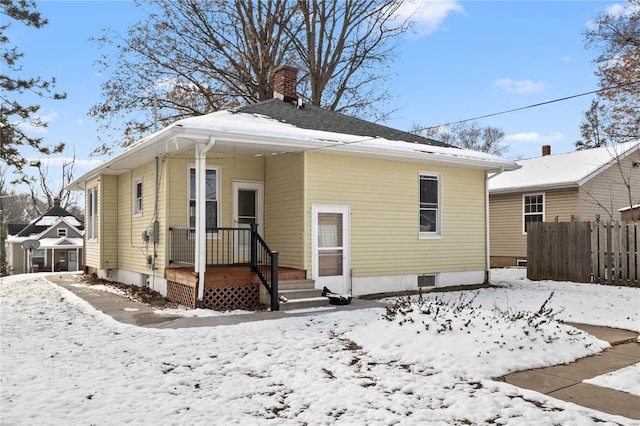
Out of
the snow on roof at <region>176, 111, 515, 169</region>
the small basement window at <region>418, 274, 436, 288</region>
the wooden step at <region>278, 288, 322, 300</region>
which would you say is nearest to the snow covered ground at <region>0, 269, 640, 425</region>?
the wooden step at <region>278, 288, 322, 300</region>

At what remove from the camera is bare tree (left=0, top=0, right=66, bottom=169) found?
14.7 metres

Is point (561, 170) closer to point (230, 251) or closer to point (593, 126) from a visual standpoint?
point (593, 126)

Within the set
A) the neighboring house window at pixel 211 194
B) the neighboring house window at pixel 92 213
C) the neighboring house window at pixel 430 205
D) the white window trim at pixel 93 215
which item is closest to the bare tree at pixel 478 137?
the neighboring house window at pixel 430 205

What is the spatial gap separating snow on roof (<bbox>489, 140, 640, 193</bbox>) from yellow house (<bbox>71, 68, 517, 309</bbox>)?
6.59 metres

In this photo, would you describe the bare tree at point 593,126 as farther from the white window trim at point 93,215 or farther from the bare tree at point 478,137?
the white window trim at point 93,215

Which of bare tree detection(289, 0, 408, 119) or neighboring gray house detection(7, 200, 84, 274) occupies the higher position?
bare tree detection(289, 0, 408, 119)

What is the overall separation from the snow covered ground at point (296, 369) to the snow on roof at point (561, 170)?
462 inches

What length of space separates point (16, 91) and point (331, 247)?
1121 centimetres

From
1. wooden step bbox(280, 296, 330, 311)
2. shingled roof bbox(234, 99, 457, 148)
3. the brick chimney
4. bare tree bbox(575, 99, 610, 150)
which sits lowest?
wooden step bbox(280, 296, 330, 311)

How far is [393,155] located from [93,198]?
10518 millimetres

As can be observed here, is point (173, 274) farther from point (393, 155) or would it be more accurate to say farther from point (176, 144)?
point (393, 155)

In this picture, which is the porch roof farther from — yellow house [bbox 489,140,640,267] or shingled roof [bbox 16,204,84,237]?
shingled roof [bbox 16,204,84,237]

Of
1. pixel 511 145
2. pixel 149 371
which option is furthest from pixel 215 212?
pixel 511 145

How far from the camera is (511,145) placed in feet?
140
